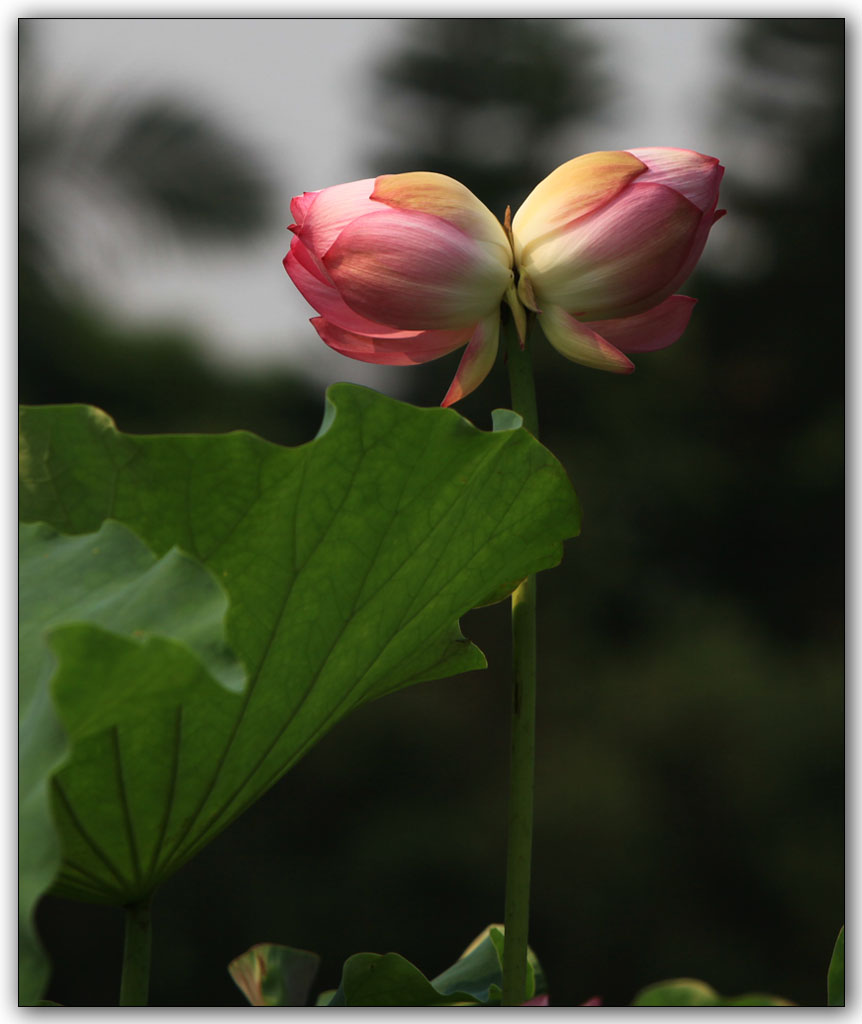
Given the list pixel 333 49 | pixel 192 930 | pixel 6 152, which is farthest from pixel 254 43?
pixel 192 930

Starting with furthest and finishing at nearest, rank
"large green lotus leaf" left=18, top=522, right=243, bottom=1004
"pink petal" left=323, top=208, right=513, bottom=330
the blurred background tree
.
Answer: the blurred background tree, "pink petal" left=323, top=208, right=513, bottom=330, "large green lotus leaf" left=18, top=522, right=243, bottom=1004

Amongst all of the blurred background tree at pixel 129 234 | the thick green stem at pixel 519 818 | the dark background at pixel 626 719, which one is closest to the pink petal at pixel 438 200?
the thick green stem at pixel 519 818

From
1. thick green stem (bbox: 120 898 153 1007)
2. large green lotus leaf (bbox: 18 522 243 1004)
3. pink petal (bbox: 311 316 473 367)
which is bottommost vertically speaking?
thick green stem (bbox: 120 898 153 1007)

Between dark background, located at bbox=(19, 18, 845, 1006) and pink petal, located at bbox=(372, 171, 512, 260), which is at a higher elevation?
pink petal, located at bbox=(372, 171, 512, 260)

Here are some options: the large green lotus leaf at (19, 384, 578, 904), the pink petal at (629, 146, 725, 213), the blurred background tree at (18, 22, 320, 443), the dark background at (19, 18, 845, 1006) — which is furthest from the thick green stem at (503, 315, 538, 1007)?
the dark background at (19, 18, 845, 1006)

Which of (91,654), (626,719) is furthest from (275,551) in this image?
(626,719)

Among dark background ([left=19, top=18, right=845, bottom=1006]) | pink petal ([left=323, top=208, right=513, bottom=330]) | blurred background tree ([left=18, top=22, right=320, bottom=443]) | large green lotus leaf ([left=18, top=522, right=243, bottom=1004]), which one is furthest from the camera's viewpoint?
dark background ([left=19, top=18, right=845, bottom=1006])

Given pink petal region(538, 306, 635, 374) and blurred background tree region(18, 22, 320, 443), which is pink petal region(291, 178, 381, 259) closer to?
pink petal region(538, 306, 635, 374)

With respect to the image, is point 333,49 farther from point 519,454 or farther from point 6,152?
point 519,454
